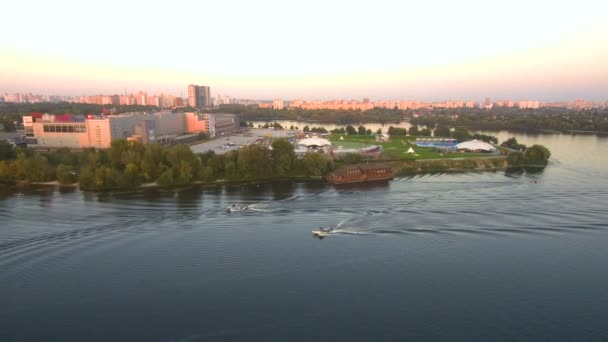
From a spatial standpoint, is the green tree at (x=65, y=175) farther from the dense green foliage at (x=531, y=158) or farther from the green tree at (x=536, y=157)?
the green tree at (x=536, y=157)

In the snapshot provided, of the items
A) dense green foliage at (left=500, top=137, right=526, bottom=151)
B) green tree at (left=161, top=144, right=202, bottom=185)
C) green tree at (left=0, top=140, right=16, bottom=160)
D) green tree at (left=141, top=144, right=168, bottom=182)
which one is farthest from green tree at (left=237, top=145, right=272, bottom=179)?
dense green foliage at (left=500, top=137, right=526, bottom=151)

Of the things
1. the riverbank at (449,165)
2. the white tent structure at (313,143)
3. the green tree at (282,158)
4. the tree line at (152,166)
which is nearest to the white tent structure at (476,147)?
the riverbank at (449,165)

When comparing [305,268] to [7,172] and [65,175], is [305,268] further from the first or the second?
[7,172]

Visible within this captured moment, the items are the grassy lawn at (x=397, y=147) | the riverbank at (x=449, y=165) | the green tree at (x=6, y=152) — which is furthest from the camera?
the grassy lawn at (x=397, y=147)

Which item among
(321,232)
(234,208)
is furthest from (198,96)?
(321,232)

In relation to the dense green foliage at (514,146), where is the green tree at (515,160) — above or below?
below

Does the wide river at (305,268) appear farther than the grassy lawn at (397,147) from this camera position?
No

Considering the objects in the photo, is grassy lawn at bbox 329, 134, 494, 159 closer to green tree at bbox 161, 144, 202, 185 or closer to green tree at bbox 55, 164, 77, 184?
green tree at bbox 161, 144, 202, 185

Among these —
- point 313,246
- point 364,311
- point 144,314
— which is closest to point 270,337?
point 364,311
